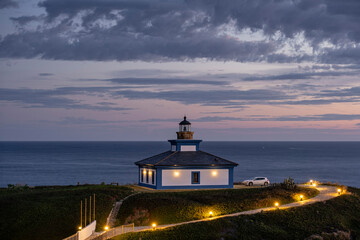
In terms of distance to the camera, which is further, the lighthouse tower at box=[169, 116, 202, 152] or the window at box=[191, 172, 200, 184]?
the lighthouse tower at box=[169, 116, 202, 152]

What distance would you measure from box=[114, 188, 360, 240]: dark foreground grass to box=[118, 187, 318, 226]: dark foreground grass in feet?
9.50

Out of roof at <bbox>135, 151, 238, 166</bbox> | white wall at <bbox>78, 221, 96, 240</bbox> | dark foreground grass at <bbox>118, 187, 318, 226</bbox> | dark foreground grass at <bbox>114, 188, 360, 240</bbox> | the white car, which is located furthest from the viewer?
the white car

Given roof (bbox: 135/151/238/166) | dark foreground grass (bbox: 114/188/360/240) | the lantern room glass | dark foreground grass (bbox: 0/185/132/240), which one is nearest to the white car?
roof (bbox: 135/151/238/166)

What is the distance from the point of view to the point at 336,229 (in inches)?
1631

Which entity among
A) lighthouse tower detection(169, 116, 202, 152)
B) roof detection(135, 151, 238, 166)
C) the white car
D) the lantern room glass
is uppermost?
the lantern room glass

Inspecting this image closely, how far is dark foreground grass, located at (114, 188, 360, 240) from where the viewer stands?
36.0 m

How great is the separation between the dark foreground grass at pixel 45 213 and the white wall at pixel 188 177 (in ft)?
21.0

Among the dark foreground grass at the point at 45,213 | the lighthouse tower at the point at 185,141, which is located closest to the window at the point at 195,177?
the lighthouse tower at the point at 185,141

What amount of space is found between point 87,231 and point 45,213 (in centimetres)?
579

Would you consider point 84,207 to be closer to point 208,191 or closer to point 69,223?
point 69,223

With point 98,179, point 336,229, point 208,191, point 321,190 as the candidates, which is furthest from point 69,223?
point 98,179

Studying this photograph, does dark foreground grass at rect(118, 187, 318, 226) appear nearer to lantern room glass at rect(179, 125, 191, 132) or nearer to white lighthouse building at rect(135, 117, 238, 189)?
white lighthouse building at rect(135, 117, 238, 189)

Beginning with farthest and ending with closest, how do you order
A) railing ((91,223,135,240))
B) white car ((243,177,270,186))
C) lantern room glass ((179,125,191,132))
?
white car ((243,177,270,186))
lantern room glass ((179,125,191,132))
railing ((91,223,135,240))

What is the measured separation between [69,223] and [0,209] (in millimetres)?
6606
